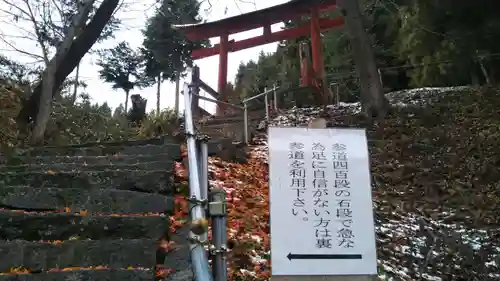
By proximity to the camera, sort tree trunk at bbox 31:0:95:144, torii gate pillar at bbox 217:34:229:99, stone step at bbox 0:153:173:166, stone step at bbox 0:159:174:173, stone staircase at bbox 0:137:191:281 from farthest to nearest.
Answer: torii gate pillar at bbox 217:34:229:99, tree trunk at bbox 31:0:95:144, stone step at bbox 0:153:173:166, stone step at bbox 0:159:174:173, stone staircase at bbox 0:137:191:281

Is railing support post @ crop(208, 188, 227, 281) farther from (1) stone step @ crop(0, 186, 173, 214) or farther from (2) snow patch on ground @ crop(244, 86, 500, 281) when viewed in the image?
(2) snow patch on ground @ crop(244, 86, 500, 281)

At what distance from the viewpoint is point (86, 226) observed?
368cm

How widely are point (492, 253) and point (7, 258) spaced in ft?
12.9

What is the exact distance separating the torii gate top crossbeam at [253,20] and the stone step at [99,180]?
9.69 meters

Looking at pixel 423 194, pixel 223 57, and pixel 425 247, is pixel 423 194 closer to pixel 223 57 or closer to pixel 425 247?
pixel 425 247

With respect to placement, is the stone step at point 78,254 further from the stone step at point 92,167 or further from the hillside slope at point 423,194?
the stone step at point 92,167

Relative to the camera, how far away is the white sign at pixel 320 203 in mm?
2787

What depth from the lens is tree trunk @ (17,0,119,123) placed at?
8703 mm

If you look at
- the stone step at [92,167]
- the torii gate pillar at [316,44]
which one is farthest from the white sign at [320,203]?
the torii gate pillar at [316,44]

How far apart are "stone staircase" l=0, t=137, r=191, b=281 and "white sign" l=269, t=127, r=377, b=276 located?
74 centimetres

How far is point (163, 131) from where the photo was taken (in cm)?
888

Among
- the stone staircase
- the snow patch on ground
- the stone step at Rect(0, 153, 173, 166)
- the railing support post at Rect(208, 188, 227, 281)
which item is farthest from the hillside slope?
the railing support post at Rect(208, 188, 227, 281)

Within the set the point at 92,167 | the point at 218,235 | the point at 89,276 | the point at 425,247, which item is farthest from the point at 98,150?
the point at 218,235

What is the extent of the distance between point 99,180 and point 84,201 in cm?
55
